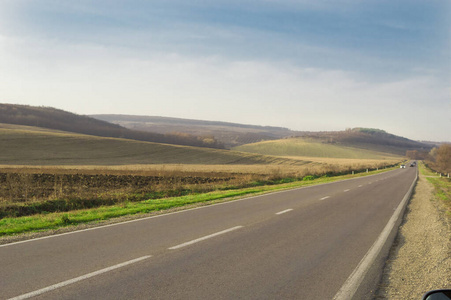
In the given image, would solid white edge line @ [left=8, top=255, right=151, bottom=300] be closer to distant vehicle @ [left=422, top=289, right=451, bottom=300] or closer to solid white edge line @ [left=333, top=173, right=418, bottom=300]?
solid white edge line @ [left=333, top=173, right=418, bottom=300]

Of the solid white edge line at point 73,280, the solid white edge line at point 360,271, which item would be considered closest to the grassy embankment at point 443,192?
the solid white edge line at point 360,271

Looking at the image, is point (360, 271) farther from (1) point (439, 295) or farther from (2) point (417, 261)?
(1) point (439, 295)

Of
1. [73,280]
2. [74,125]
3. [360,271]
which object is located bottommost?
[73,280]

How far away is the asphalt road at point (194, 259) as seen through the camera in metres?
5.40

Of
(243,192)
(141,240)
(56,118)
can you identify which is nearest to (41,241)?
(141,240)

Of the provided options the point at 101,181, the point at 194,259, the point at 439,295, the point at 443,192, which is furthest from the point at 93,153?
the point at 439,295

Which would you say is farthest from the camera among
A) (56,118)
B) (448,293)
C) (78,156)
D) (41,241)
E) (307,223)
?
(56,118)

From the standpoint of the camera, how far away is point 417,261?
7367 mm

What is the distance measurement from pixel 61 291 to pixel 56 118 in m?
187

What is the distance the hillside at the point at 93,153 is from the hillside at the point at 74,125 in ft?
213

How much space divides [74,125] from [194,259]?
17712 cm

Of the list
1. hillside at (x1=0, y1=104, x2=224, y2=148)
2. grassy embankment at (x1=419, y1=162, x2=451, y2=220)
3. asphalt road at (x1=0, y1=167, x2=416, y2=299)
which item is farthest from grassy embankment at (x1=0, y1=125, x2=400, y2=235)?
hillside at (x1=0, y1=104, x2=224, y2=148)

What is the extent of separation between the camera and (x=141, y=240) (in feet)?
28.2

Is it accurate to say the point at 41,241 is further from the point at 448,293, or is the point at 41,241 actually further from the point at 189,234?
the point at 448,293
